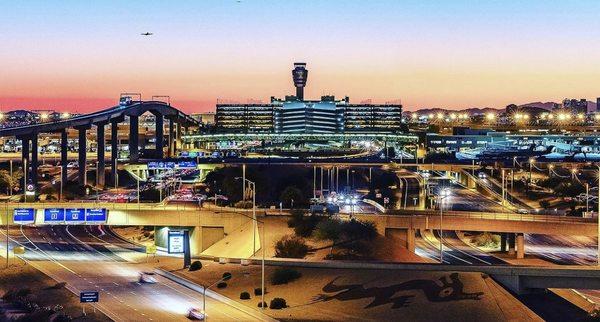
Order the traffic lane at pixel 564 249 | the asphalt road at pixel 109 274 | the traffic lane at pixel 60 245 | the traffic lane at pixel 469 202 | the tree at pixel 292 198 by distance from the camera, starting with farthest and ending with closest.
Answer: the traffic lane at pixel 469 202 < the tree at pixel 292 198 < the traffic lane at pixel 564 249 < the traffic lane at pixel 60 245 < the asphalt road at pixel 109 274

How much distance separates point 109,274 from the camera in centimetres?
6750

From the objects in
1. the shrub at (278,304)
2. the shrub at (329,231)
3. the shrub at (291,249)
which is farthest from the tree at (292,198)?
the shrub at (278,304)

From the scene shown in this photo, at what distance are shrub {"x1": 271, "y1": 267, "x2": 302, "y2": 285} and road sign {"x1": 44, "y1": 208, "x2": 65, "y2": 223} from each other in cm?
2643

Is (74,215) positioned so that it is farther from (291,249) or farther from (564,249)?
(564,249)

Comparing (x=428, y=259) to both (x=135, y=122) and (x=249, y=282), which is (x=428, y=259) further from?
(x=135, y=122)

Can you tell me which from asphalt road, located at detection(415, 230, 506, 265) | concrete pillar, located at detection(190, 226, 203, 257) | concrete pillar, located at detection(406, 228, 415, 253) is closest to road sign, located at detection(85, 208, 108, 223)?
concrete pillar, located at detection(190, 226, 203, 257)

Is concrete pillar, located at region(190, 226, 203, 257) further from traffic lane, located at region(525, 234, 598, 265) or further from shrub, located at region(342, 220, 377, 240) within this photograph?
traffic lane, located at region(525, 234, 598, 265)

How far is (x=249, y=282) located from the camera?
5988 cm

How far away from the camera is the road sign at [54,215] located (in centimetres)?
7900

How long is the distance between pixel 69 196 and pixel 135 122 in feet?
186

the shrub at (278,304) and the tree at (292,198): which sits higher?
the tree at (292,198)

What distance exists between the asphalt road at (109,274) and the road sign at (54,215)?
9.78ft

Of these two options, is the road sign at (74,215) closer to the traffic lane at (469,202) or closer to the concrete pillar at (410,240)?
the concrete pillar at (410,240)

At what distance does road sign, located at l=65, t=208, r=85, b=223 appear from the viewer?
79188 mm
